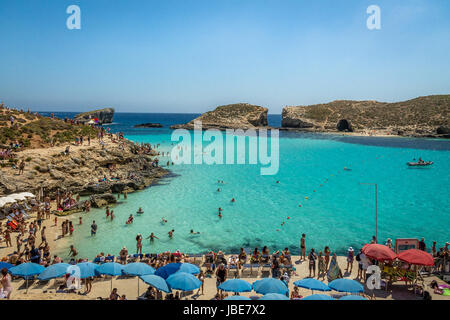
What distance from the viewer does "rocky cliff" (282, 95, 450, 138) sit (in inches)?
3612

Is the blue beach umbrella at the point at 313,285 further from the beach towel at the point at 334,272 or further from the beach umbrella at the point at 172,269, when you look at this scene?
the beach umbrella at the point at 172,269

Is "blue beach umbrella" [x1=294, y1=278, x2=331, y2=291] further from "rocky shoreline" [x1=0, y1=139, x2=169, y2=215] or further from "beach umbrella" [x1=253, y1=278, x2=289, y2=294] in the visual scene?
"rocky shoreline" [x1=0, y1=139, x2=169, y2=215]

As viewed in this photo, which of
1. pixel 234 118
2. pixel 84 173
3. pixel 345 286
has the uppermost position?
pixel 234 118

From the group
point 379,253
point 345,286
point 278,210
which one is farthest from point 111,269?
point 278,210

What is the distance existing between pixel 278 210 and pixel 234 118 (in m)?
87.4

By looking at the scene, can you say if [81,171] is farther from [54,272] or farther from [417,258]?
[417,258]

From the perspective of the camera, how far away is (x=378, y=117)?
108 metres

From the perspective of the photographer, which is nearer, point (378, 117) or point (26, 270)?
point (26, 270)

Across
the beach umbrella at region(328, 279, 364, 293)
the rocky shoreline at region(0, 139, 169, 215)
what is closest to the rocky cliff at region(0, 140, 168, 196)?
the rocky shoreline at region(0, 139, 169, 215)

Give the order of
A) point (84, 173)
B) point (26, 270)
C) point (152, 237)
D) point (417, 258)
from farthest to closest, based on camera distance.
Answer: point (84, 173), point (152, 237), point (417, 258), point (26, 270)

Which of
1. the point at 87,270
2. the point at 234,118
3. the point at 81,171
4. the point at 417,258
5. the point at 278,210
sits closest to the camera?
the point at 87,270

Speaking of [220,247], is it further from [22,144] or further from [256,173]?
[22,144]

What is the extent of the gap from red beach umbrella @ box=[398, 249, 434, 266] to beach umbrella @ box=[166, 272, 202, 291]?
869cm

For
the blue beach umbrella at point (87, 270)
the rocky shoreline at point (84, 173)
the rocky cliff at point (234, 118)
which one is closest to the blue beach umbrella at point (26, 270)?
the blue beach umbrella at point (87, 270)
